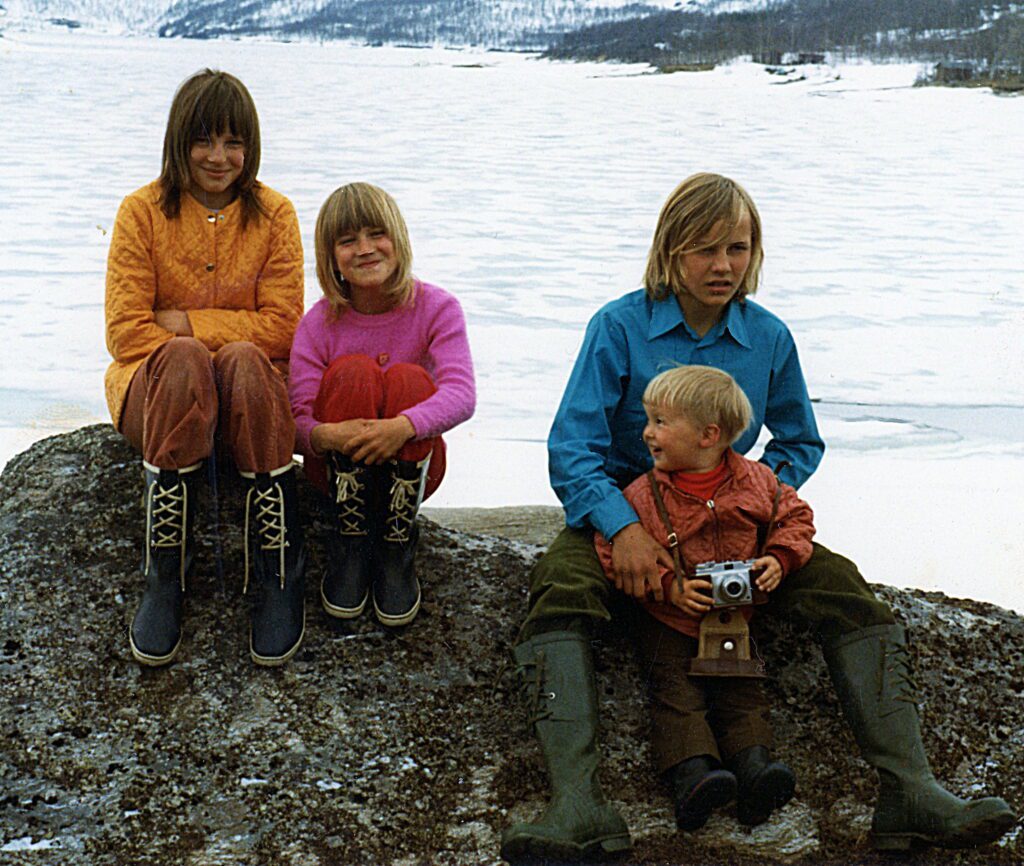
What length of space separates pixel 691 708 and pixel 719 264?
0.97 meters

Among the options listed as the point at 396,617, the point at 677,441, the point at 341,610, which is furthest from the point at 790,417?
the point at 341,610

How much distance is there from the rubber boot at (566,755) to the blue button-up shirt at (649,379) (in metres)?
0.33

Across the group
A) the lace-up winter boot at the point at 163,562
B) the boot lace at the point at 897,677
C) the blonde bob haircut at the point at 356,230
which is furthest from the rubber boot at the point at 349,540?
the boot lace at the point at 897,677

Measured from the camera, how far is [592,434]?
Answer: 2.53 m

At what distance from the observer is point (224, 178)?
272cm

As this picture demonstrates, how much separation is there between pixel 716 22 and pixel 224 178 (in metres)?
10.4

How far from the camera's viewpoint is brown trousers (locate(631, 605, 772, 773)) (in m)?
2.19

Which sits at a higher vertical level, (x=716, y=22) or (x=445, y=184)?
(x=716, y=22)

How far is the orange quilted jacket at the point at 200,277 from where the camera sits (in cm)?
266

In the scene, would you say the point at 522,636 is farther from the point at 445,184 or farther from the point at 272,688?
the point at 445,184

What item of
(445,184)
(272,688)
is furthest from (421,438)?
(445,184)

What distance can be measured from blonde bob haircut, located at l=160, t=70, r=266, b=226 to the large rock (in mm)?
729

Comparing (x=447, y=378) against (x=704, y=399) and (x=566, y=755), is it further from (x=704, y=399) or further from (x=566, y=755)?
(x=566, y=755)

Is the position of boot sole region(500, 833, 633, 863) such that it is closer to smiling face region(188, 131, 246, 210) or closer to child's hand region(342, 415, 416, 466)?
child's hand region(342, 415, 416, 466)
